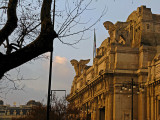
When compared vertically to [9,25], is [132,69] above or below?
above

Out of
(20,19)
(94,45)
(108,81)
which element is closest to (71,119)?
(108,81)

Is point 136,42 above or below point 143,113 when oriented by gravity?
above

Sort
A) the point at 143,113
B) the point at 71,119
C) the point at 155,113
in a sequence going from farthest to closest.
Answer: the point at 71,119
the point at 143,113
the point at 155,113

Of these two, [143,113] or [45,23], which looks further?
[143,113]

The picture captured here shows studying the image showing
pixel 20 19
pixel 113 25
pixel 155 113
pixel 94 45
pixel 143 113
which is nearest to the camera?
pixel 20 19

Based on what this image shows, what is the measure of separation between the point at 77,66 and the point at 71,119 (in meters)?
29.5

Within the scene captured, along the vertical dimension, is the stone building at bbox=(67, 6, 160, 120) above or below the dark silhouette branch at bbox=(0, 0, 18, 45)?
above

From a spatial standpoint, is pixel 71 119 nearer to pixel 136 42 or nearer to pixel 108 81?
pixel 108 81

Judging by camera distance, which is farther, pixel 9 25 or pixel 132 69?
pixel 132 69

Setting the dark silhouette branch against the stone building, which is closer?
the dark silhouette branch

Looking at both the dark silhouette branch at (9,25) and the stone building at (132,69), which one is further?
the stone building at (132,69)

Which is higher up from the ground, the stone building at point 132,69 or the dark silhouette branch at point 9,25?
the stone building at point 132,69

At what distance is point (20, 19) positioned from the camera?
Result: 13.5 metres

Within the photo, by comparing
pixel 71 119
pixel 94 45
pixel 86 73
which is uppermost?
pixel 94 45
